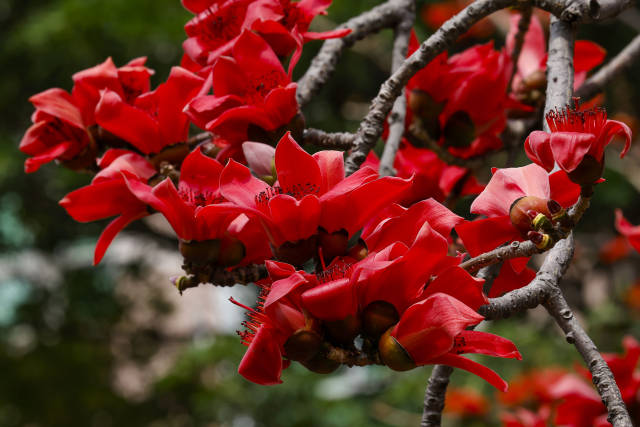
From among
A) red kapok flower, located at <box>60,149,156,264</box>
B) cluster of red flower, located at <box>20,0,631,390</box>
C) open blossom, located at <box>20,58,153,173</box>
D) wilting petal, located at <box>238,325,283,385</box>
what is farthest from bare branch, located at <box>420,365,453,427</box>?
open blossom, located at <box>20,58,153,173</box>

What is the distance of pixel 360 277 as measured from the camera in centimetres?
49

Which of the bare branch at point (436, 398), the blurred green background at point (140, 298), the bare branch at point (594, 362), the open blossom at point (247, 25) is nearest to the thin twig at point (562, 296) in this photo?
the bare branch at point (594, 362)

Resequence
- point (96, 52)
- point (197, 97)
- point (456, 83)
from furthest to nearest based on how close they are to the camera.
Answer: point (96, 52)
point (456, 83)
point (197, 97)

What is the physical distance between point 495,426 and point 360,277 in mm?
2073

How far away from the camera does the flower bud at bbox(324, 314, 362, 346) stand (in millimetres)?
502

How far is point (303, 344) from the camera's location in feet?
1.62

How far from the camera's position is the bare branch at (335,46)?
2.83ft

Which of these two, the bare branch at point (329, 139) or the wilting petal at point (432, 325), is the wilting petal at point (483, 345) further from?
the bare branch at point (329, 139)

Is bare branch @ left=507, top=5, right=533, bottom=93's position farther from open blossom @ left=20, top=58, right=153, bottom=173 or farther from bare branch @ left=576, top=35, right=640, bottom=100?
open blossom @ left=20, top=58, right=153, bottom=173

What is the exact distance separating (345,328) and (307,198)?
10cm

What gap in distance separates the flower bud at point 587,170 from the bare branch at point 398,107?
0.25 metres

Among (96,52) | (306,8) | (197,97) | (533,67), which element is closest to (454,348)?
(197,97)

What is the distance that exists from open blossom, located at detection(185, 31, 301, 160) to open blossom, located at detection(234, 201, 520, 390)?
0.70ft

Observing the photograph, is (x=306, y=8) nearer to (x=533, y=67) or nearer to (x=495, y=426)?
(x=533, y=67)
